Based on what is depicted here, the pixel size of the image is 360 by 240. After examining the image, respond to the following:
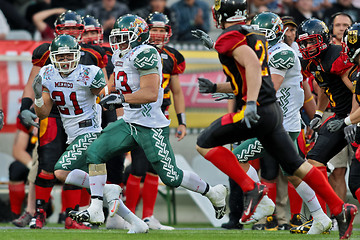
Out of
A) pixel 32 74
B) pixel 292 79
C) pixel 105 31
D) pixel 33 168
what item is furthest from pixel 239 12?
pixel 105 31

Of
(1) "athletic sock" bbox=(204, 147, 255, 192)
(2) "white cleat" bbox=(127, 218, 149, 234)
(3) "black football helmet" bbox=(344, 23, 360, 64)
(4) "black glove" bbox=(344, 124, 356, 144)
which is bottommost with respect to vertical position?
(2) "white cleat" bbox=(127, 218, 149, 234)

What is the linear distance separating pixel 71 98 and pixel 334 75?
244 centimetres

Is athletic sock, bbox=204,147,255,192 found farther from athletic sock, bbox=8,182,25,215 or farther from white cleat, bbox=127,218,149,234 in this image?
athletic sock, bbox=8,182,25,215

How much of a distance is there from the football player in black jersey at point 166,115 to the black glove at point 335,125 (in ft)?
5.79

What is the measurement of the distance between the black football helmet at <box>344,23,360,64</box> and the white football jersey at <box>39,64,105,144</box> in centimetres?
215

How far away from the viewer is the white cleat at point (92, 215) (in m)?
6.42

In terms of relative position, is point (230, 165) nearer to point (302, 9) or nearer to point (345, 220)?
point (345, 220)

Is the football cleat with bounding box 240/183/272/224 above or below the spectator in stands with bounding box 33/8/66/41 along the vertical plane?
below

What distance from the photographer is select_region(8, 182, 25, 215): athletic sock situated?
938 centimetres

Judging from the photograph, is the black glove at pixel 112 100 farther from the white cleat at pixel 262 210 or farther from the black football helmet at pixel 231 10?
the white cleat at pixel 262 210

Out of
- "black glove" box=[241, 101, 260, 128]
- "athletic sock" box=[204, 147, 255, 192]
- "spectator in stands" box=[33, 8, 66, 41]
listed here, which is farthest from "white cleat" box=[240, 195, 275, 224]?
"spectator in stands" box=[33, 8, 66, 41]

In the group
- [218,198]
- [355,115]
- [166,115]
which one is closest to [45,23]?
[166,115]

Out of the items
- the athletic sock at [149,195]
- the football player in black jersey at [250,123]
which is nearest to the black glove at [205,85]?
the football player in black jersey at [250,123]

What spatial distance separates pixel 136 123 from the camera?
6.82 meters
